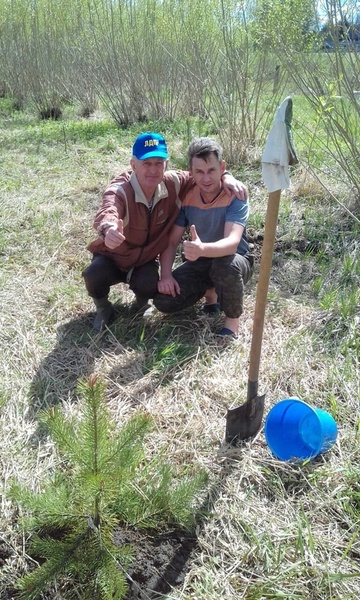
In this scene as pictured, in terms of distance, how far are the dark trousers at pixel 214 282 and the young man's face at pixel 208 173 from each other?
384 mm

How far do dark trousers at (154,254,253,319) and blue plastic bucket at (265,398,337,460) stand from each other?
92 cm

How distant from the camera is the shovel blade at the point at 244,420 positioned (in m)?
2.26

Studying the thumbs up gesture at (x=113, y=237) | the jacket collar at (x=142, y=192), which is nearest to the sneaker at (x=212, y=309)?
the jacket collar at (x=142, y=192)

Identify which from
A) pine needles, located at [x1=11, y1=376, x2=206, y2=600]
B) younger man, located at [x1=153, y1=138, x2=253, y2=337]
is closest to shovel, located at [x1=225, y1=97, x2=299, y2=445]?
pine needles, located at [x1=11, y1=376, x2=206, y2=600]

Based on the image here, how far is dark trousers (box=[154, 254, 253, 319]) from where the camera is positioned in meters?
2.99

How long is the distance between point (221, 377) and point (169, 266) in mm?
797

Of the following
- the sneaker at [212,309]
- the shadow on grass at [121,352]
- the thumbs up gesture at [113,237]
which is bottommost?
the shadow on grass at [121,352]

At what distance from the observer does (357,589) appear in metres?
1.75

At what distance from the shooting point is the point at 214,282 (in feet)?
9.95

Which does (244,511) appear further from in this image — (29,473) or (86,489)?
(29,473)

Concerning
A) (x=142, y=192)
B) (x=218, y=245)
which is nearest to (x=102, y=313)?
(x=142, y=192)

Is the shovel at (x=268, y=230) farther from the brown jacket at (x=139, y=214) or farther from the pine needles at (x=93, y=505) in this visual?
the brown jacket at (x=139, y=214)

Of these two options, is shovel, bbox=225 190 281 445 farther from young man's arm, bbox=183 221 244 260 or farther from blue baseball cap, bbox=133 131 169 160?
blue baseball cap, bbox=133 131 169 160

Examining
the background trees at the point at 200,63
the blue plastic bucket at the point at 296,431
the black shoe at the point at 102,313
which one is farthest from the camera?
the background trees at the point at 200,63
